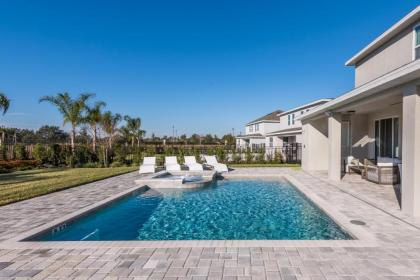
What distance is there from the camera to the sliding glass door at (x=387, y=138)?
1127 cm

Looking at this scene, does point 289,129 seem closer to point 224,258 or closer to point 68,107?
point 68,107

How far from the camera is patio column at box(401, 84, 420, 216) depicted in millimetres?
5504

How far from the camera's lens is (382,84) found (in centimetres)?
633

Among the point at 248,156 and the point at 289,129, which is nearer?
the point at 248,156

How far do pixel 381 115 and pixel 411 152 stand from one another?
805 centimetres

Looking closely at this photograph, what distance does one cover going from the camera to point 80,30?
1541 centimetres

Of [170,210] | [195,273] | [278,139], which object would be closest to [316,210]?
[170,210]

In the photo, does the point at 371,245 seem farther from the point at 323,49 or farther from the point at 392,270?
the point at 323,49

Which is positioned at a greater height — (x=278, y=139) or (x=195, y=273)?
(x=278, y=139)

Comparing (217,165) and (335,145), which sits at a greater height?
(335,145)

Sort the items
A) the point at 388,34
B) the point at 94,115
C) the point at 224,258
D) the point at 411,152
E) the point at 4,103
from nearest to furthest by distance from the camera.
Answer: the point at 224,258
the point at 411,152
the point at 388,34
the point at 4,103
the point at 94,115

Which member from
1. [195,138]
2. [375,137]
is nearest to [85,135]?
[375,137]

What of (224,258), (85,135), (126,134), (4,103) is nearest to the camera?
(224,258)

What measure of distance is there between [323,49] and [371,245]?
1843cm
